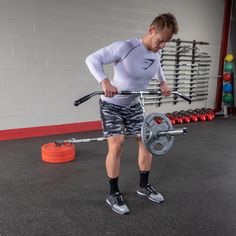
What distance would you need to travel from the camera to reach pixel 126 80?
2047 mm

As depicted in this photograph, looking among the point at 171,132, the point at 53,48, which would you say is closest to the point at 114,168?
the point at 171,132

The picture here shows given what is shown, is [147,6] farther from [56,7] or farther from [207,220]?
[207,220]

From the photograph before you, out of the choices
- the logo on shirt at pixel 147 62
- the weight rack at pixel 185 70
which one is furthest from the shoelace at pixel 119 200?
the weight rack at pixel 185 70

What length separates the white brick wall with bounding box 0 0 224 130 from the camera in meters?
3.89

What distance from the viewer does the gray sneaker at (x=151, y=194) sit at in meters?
2.22

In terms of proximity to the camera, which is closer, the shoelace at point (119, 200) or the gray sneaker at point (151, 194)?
the shoelace at point (119, 200)

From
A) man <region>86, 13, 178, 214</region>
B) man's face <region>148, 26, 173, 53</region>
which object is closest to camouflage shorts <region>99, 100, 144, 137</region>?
man <region>86, 13, 178, 214</region>

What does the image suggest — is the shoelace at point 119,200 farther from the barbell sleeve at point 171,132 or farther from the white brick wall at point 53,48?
the white brick wall at point 53,48

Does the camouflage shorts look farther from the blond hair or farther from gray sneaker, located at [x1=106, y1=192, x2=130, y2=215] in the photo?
the blond hair

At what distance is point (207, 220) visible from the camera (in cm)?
195

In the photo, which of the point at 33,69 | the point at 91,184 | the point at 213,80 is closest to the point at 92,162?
the point at 91,184

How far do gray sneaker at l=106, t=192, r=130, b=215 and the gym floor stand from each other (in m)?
0.04

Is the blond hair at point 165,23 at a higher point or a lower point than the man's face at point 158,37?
higher

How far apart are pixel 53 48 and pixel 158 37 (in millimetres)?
2578
